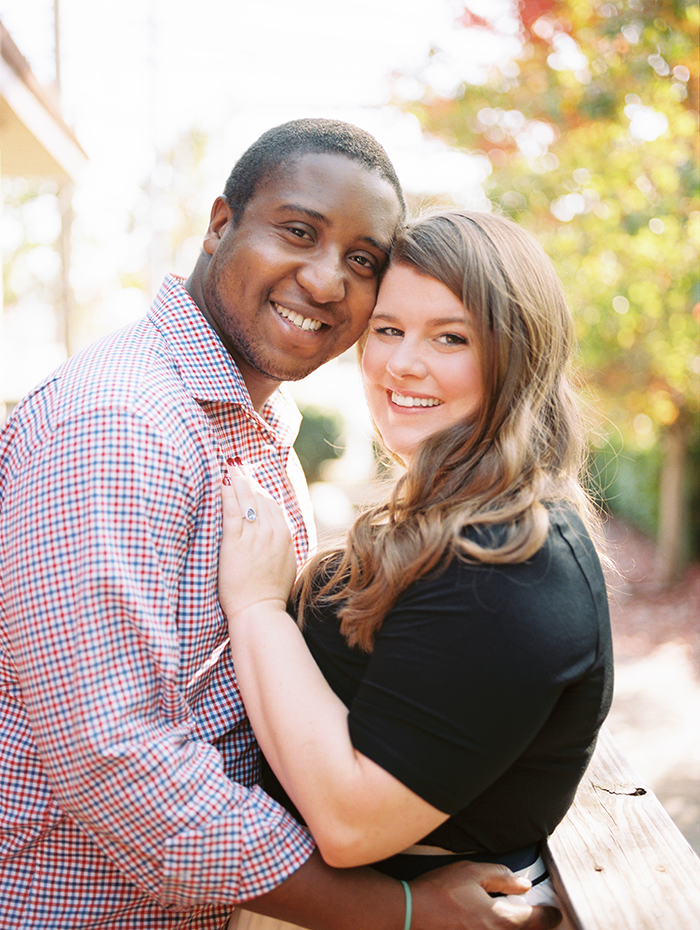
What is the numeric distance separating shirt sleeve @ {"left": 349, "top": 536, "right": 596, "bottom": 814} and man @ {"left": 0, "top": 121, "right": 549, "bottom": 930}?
1.13 ft

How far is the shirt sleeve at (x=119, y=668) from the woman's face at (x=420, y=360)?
78 centimetres

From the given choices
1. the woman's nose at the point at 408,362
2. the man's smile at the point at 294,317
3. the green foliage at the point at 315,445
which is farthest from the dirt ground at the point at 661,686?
the green foliage at the point at 315,445

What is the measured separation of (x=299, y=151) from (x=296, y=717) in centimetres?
157

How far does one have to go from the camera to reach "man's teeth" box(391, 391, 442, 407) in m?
2.26

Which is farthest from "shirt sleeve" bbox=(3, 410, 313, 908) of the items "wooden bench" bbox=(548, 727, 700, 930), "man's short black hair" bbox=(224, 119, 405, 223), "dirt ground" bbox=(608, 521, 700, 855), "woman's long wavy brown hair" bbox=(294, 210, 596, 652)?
"dirt ground" bbox=(608, 521, 700, 855)

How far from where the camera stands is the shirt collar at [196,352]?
210 cm

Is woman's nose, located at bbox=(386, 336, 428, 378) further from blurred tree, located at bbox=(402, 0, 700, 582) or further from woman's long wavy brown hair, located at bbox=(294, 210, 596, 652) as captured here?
blurred tree, located at bbox=(402, 0, 700, 582)

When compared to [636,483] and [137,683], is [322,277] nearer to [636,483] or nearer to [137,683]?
[137,683]

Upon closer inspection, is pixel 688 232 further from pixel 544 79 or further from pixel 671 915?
pixel 671 915

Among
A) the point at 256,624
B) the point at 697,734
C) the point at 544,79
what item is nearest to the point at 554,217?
the point at 544,79

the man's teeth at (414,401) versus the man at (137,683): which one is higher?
the man's teeth at (414,401)

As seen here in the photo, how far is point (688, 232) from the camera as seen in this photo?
6.82m

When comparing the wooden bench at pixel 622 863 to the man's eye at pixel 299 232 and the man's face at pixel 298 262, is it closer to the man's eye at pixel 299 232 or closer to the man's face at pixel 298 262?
the man's face at pixel 298 262

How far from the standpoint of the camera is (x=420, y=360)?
2236 millimetres
